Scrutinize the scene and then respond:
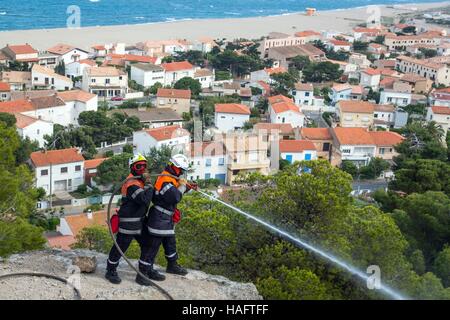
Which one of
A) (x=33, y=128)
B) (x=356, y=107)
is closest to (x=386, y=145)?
(x=356, y=107)

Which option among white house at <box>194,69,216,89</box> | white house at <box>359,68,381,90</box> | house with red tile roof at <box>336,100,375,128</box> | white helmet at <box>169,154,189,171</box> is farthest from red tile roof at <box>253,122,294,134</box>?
white helmet at <box>169,154,189,171</box>

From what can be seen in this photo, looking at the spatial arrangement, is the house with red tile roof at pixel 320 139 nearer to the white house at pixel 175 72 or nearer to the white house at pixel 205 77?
the white house at pixel 205 77

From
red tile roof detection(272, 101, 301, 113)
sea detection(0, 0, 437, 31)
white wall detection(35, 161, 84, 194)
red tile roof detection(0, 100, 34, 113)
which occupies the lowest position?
white wall detection(35, 161, 84, 194)

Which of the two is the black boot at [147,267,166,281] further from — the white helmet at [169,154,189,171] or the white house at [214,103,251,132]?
the white house at [214,103,251,132]

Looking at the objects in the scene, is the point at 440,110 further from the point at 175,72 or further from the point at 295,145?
the point at 175,72

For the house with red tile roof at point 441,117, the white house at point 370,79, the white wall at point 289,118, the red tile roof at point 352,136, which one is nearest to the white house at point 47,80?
the white wall at point 289,118
